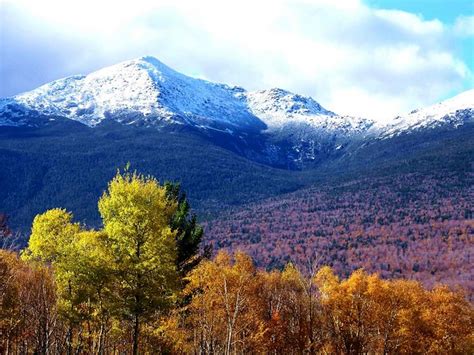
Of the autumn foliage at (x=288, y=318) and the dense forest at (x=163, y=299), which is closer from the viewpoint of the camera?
the dense forest at (x=163, y=299)

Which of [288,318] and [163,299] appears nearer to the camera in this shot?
[163,299]

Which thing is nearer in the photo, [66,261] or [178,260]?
[66,261]

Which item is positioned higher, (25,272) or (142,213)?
(142,213)

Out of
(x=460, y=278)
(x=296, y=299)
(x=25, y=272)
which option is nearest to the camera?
(x=25, y=272)

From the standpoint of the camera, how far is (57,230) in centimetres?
3997

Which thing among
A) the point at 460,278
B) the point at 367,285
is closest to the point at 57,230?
the point at 367,285

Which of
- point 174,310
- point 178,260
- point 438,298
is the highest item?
point 178,260

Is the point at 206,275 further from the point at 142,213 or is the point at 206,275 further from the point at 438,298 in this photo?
the point at 438,298

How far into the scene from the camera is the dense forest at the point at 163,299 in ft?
104

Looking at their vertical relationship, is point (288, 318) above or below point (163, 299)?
below

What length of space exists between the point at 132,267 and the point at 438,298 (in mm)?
48396

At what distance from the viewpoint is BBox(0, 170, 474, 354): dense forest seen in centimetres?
3167

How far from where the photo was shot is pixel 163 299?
104ft

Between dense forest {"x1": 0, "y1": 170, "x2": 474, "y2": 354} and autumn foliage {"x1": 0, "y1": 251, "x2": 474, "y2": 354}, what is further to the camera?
autumn foliage {"x1": 0, "y1": 251, "x2": 474, "y2": 354}
